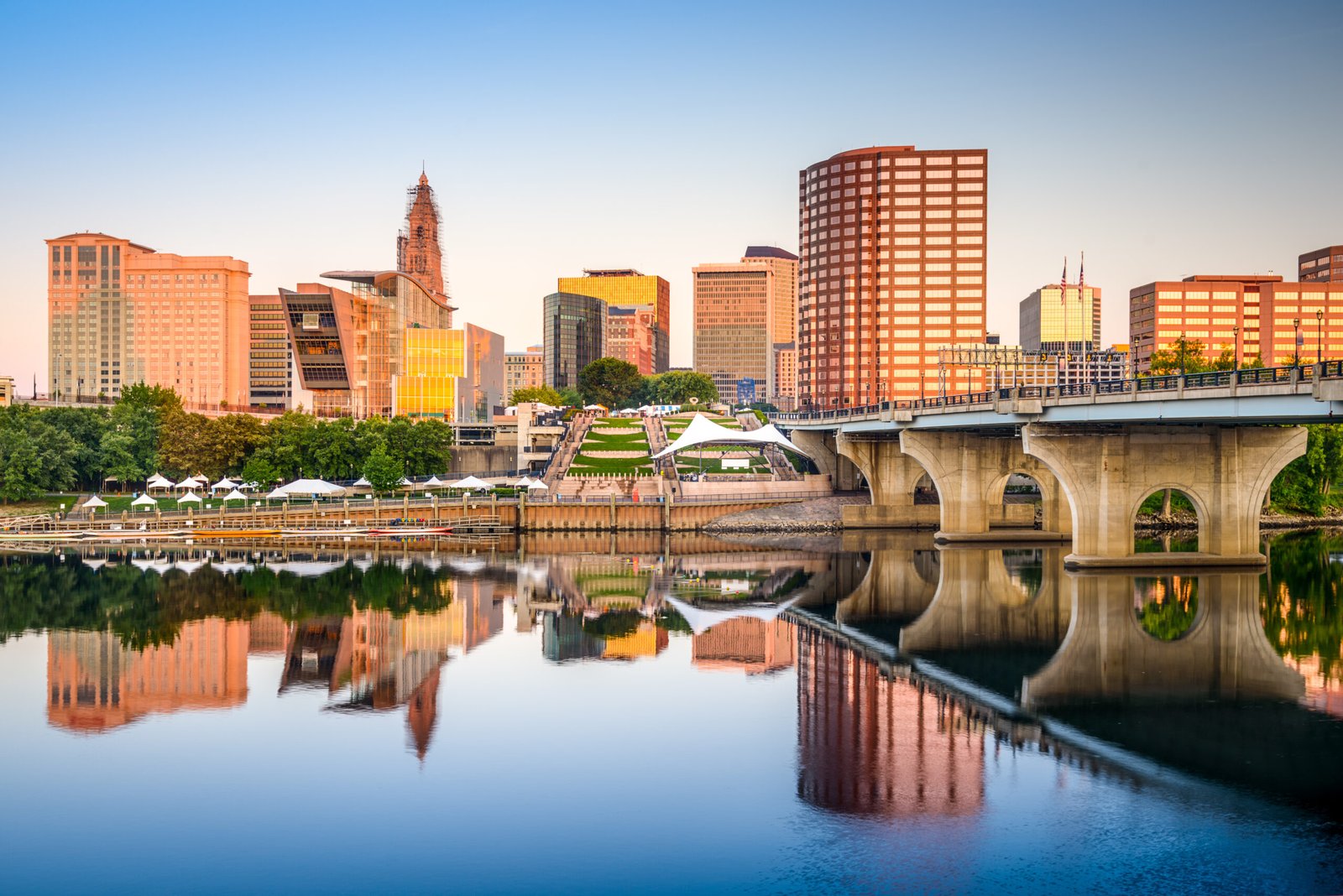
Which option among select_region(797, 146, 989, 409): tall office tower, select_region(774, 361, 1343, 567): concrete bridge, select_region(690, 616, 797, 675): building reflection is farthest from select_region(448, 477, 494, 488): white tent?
select_region(797, 146, 989, 409): tall office tower

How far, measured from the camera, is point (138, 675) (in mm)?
46344

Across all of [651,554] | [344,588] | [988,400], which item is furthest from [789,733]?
[651,554]

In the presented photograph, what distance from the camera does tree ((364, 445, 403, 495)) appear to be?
363 feet

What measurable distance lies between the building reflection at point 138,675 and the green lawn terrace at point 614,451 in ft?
216

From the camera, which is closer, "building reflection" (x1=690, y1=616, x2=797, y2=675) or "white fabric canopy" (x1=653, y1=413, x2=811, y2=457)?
"building reflection" (x1=690, y1=616, x2=797, y2=675)

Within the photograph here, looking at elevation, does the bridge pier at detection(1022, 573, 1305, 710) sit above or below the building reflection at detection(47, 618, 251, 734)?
above

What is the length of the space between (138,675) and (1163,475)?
56.4 m

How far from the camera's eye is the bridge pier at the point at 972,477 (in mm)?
91875

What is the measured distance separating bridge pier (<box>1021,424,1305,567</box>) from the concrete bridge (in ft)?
0.23

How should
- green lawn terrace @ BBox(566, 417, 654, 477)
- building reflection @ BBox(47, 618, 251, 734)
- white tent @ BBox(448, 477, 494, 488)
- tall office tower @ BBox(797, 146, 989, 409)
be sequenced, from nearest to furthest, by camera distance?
building reflection @ BBox(47, 618, 251, 734) → white tent @ BBox(448, 477, 494, 488) → green lawn terrace @ BBox(566, 417, 654, 477) → tall office tower @ BBox(797, 146, 989, 409)

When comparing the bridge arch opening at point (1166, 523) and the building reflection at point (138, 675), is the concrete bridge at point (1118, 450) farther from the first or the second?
the building reflection at point (138, 675)

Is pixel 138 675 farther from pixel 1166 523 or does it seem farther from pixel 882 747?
pixel 1166 523

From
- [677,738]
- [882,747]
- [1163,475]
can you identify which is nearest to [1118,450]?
[1163,475]

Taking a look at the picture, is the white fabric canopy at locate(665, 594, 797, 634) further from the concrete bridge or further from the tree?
the tree
